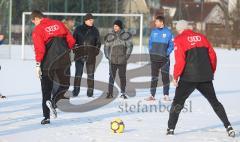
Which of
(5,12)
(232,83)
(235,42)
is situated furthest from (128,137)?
(235,42)

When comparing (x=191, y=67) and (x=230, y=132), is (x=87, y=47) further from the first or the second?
(x=230, y=132)

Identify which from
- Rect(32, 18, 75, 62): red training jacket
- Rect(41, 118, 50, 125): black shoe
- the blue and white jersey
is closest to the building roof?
the blue and white jersey

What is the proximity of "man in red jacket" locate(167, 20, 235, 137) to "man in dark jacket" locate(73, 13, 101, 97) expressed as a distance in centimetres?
421

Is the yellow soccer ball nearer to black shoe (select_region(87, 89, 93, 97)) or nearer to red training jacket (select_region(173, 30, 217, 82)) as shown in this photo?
red training jacket (select_region(173, 30, 217, 82))

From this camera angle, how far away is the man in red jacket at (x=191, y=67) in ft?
25.5

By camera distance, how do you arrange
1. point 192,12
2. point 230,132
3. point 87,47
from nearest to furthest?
point 230,132 → point 87,47 → point 192,12

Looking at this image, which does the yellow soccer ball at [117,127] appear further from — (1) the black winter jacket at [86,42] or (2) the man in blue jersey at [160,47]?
(1) the black winter jacket at [86,42]

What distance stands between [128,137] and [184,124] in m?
1.49

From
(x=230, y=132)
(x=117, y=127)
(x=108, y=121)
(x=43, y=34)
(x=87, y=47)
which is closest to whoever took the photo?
(x=230, y=132)

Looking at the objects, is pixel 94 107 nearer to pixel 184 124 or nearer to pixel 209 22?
pixel 184 124

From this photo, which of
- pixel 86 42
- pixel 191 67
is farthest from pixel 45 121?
pixel 86 42

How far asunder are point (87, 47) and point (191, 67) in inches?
178

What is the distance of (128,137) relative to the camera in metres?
7.87

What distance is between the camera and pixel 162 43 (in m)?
11.7
